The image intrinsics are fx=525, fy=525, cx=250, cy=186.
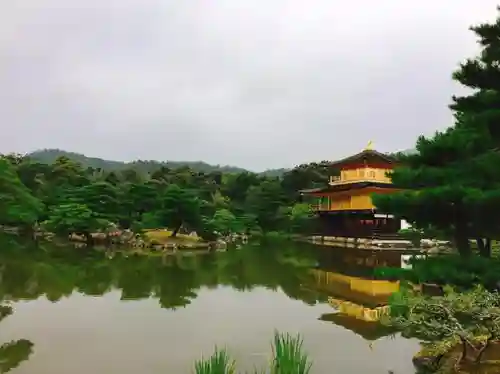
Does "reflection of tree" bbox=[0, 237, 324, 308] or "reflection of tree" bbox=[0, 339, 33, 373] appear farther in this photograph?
"reflection of tree" bbox=[0, 237, 324, 308]

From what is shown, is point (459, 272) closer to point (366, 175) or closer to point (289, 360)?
point (289, 360)

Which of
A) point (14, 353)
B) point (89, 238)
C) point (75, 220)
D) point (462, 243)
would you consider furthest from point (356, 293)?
point (89, 238)

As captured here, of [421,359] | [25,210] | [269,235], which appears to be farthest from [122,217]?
[421,359]

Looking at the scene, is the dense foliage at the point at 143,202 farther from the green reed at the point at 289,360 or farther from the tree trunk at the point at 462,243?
the green reed at the point at 289,360

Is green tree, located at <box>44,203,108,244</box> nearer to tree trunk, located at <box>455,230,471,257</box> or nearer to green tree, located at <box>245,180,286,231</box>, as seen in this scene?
green tree, located at <box>245,180,286,231</box>

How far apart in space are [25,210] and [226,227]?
1009 centimetres

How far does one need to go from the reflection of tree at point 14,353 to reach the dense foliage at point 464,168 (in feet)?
15.3

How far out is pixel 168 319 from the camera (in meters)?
8.84

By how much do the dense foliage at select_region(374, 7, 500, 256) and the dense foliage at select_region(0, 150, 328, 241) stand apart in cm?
1189

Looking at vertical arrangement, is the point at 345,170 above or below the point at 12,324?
above

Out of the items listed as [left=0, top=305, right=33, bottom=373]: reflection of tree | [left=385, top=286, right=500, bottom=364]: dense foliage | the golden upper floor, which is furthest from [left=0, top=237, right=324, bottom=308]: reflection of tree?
the golden upper floor

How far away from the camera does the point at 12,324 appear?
8.27 meters

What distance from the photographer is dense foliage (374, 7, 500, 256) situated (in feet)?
17.9

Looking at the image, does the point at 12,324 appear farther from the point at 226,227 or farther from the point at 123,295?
the point at 226,227
